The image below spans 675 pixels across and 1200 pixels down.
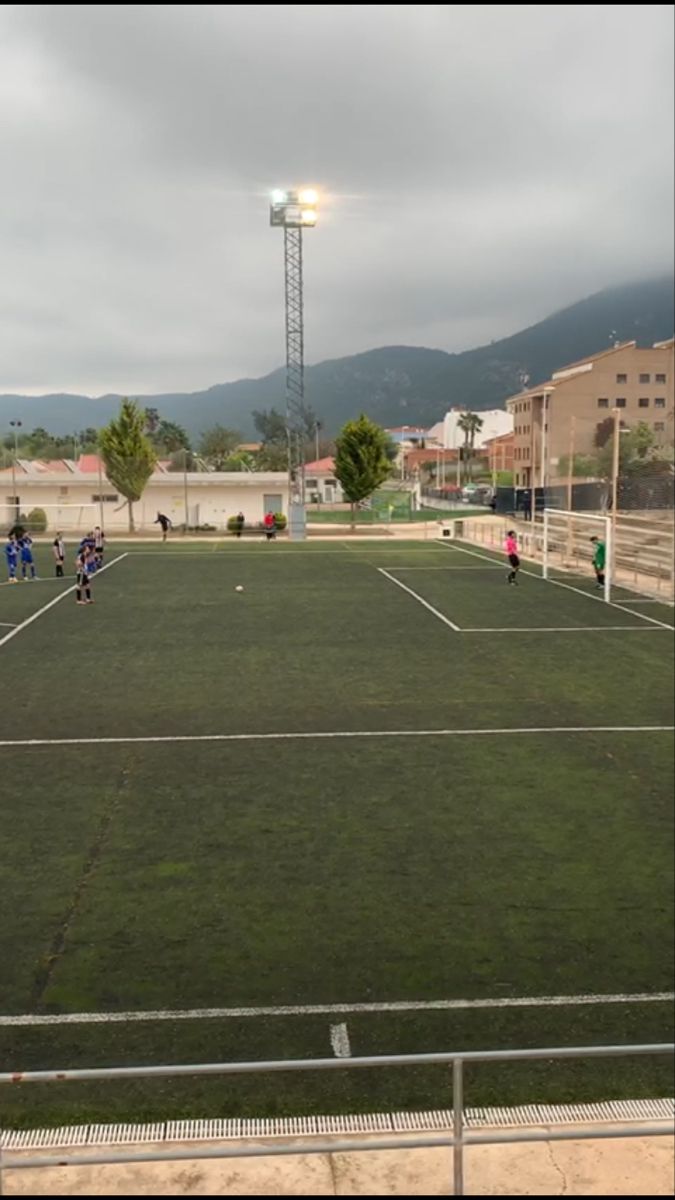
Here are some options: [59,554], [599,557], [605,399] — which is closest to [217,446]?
[605,399]

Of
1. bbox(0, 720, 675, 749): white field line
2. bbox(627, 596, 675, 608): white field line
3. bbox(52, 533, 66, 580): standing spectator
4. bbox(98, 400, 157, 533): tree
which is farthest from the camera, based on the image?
bbox(98, 400, 157, 533): tree

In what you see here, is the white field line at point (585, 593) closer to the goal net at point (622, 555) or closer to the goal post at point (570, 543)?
the goal net at point (622, 555)

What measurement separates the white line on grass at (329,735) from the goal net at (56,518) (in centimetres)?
4352

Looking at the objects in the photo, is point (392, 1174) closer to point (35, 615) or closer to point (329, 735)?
point (329, 735)

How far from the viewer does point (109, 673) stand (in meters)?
20.0

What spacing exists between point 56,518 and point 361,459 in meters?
19.6

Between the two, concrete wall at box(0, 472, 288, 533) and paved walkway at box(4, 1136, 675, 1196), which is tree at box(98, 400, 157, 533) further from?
paved walkway at box(4, 1136, 675, 1196)

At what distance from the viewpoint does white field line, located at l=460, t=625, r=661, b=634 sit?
996 inches

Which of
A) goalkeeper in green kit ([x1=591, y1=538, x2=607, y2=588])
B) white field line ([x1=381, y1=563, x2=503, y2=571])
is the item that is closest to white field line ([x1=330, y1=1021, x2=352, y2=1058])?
goalkeeper in green kit ([x1=591, y1=538, x2=607, y2=588])

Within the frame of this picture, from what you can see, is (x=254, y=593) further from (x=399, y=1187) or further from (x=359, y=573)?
(x=399, y=1187)

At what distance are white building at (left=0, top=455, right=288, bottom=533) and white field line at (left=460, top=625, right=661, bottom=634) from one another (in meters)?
37.0

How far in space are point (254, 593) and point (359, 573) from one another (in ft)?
23.7

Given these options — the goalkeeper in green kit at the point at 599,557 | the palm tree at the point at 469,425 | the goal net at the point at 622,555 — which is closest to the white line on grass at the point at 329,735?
the goal net at the point at 622,555

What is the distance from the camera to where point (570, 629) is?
2572cm
